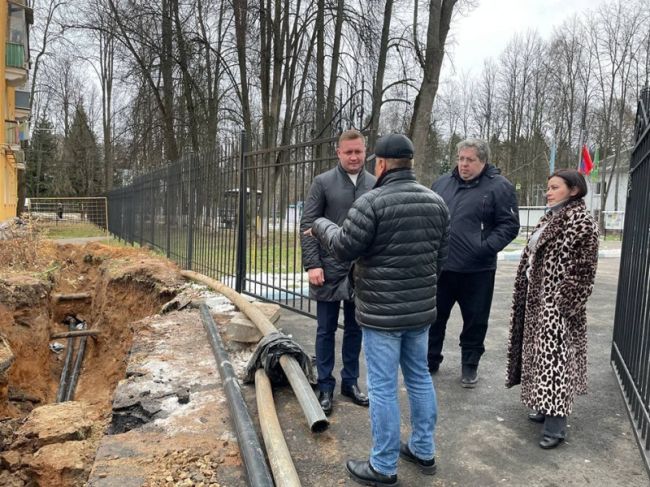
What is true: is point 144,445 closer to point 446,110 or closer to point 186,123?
point 186,123

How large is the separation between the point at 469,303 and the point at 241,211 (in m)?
3.46

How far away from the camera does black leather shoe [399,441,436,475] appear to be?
2.78 m

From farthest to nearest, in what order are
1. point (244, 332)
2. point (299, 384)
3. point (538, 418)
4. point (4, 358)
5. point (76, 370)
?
1. point (76, 370)
2. point (4, 358)
3. point (244, 332)
4. point (538, 418)
5. point (299, 384)

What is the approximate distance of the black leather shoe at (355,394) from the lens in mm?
3624

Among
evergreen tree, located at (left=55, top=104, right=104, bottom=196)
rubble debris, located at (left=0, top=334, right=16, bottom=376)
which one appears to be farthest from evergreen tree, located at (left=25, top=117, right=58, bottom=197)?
rubble debris, located at (left=0, top=334, right=16, bottom=376)

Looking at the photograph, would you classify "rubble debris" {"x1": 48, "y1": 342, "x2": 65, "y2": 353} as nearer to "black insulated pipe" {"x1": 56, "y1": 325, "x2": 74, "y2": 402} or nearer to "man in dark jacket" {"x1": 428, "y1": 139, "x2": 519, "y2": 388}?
"black insulated pipe" {"x1": 56, "y1": 325, "x2": 74, "y2": 402}

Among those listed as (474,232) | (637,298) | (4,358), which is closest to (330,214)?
(474,232)

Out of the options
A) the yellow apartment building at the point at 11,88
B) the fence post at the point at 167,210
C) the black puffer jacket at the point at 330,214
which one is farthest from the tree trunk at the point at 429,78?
the yellow apartment building at the point at 11,88

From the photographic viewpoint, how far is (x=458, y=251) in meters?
3.96

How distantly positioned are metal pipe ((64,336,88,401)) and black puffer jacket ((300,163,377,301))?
5.54 m

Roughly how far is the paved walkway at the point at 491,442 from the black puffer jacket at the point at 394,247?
0.87 metres

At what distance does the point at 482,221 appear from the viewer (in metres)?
3.97

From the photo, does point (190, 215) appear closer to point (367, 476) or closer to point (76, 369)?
point (76, 369)

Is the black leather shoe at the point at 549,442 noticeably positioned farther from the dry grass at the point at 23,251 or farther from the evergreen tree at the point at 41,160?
the evergreen tree at the point at 41,160
